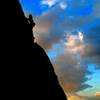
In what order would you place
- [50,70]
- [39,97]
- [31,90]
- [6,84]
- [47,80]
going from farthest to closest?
[50,70], [47,80], [39,97], [31,90], [6,84]

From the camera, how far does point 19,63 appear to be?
125 feet

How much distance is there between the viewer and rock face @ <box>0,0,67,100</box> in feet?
112

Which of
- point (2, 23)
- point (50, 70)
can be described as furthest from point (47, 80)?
point (2, 23)

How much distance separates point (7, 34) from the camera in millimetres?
35406

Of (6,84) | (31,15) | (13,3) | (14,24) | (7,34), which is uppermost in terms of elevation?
(31,15)

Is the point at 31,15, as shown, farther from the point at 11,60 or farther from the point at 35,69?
the point at 11,60

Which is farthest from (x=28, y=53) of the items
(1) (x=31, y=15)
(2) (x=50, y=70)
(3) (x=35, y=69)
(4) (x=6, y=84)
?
(2) (x=50, y=70)

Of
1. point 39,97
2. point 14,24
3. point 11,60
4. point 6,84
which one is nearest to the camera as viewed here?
point 6,84

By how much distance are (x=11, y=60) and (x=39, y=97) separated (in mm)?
12039

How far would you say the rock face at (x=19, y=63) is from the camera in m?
34.1

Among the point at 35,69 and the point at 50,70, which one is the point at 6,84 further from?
the point at 50,70

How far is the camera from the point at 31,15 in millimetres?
48031

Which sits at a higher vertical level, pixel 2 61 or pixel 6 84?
pixel 2 61

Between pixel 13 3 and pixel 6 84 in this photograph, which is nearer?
pixel 6 84
